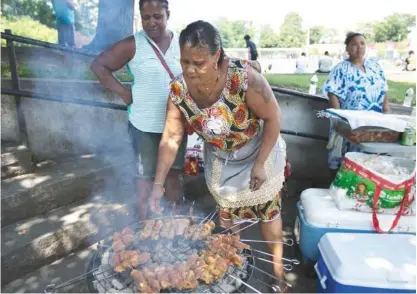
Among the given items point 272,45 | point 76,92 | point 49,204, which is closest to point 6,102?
point 76,92

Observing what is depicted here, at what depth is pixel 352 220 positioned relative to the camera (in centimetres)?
344

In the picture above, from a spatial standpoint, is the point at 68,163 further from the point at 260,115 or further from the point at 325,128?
the point at 325,128

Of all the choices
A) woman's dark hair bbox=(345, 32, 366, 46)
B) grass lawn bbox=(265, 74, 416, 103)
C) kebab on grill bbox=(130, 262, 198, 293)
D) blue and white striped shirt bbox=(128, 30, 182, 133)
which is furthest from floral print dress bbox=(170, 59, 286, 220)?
grass lawn bbox=(265, 74, 416, 103)

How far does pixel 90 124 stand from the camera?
477cm

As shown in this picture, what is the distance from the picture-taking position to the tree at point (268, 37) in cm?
5617

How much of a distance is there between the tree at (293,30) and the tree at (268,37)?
5.47 ft

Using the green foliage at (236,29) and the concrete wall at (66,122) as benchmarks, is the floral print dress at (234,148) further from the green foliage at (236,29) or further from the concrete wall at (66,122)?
the green foliage at (236,29)

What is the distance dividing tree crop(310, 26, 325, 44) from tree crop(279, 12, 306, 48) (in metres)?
5.59

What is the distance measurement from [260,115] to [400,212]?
203cm

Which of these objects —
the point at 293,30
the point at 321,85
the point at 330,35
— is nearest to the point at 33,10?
the point at 321,85

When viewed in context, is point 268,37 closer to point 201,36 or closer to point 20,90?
point 20,90

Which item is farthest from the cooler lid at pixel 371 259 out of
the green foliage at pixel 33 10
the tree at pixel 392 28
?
the tree at pixel 392 28

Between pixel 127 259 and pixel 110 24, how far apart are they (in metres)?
5.46

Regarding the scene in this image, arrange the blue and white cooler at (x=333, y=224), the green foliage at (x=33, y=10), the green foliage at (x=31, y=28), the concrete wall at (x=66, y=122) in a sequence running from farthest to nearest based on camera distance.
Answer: the green foliage at (x=33, y=10) < the green foliage at (x=31, y=28) < the concrete wall at (x=66, y=122) < the blue and white cooler at (x=333, y=224)
